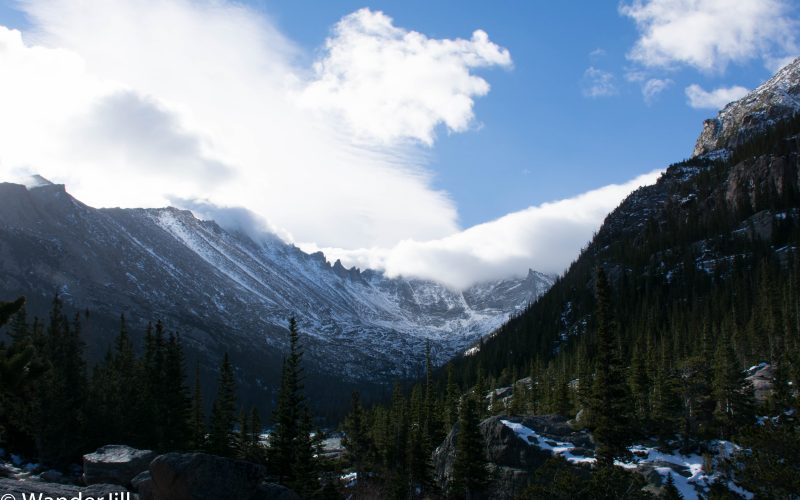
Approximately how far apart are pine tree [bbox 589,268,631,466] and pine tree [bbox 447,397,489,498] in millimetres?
11873

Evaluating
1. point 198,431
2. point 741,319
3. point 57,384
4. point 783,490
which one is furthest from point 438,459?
point 741,319

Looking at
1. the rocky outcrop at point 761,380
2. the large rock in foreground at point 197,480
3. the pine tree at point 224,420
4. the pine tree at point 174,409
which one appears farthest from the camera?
the rocky outcrop at point 761,380

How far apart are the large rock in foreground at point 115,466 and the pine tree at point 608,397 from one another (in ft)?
93.5

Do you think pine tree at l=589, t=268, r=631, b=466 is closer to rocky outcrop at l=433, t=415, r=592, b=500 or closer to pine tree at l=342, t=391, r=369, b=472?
rocky outcrop at l=433, t=415, r=592, b=500

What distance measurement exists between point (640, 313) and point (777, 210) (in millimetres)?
58234

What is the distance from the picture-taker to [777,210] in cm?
17025

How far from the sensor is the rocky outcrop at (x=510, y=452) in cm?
5006

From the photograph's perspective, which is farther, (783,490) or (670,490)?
(670,490)

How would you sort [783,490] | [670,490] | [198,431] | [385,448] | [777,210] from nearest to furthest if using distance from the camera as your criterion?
[783,490], [670,490], [198,431], [385,448], [777,210]

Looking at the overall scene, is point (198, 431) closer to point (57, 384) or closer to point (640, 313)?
point (57, 384)

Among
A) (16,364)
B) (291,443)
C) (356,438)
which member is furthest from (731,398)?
(16,364)

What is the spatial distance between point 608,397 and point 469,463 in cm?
1474

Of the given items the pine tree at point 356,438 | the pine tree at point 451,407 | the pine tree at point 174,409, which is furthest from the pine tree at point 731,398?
the pine tree at point 174,409

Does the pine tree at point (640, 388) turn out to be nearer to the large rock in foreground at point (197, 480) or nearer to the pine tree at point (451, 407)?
the pine tree at point (451, 407)
